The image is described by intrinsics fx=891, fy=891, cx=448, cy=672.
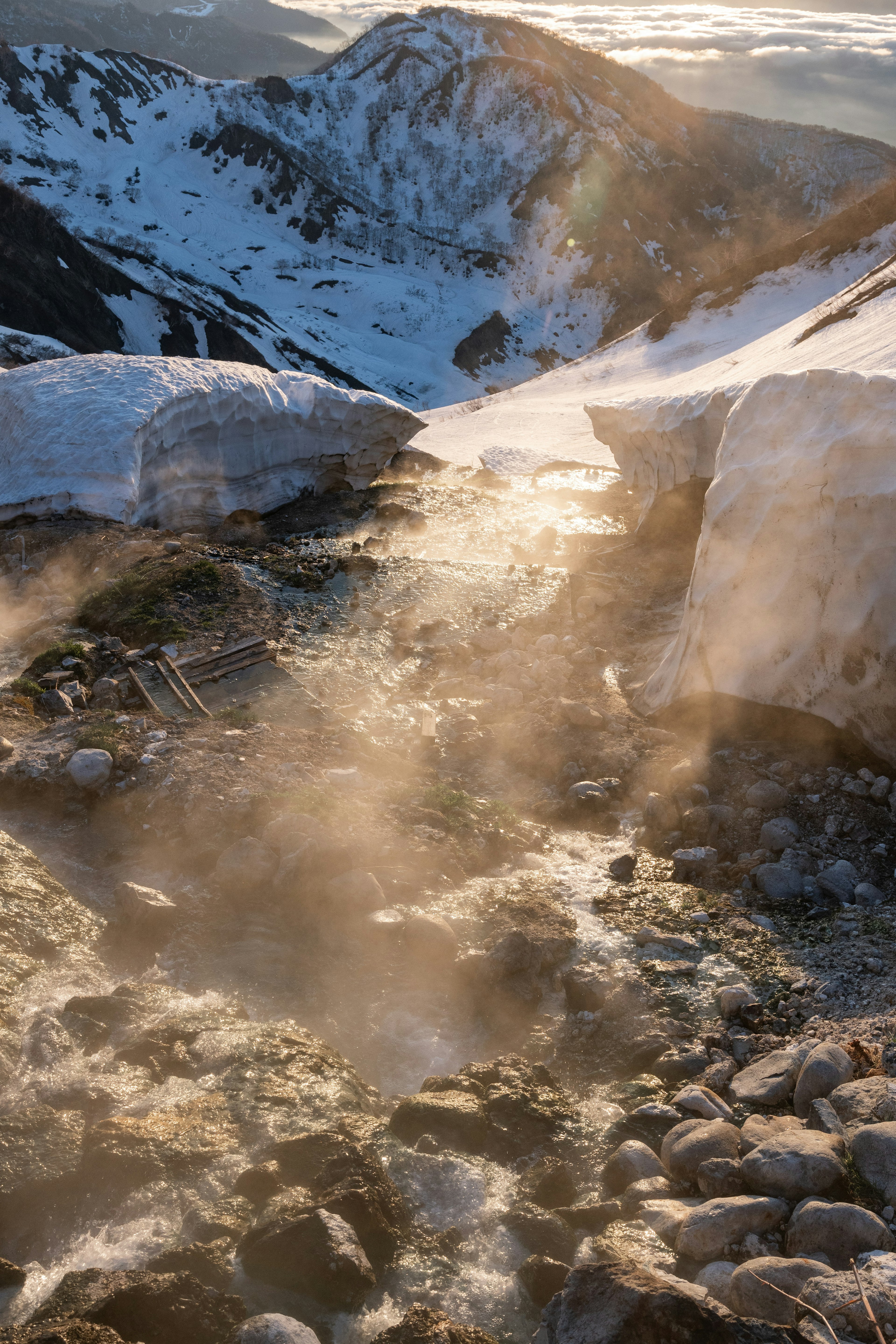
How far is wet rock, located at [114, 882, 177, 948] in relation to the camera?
672cm

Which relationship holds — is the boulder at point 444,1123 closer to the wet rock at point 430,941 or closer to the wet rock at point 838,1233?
the wet rock at point 430,941

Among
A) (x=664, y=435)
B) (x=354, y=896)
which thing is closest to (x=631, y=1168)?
(x=354, y=896)

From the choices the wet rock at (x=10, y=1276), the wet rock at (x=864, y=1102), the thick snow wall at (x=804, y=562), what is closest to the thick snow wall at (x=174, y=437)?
the thick snow wall at (x=804, y=562)

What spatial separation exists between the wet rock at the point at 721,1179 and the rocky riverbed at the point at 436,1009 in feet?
0.04

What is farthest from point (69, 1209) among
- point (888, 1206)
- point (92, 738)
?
point (92, 738)

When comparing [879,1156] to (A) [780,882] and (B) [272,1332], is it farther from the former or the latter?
(A) [780,882]

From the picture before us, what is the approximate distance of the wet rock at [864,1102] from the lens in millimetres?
4680

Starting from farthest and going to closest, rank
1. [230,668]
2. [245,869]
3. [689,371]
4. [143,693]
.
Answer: [689,371], [230,668], [143,693], [245,869]

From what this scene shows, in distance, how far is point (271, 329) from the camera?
6088 cm

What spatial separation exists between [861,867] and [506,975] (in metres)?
3.22

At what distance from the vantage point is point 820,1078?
5.08m

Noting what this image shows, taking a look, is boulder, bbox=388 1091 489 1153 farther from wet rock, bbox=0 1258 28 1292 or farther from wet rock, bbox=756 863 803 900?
Answer: wet rock, bbox=756 863 803 900

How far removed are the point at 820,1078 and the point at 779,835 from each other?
9.72ft

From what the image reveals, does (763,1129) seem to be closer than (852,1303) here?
No
